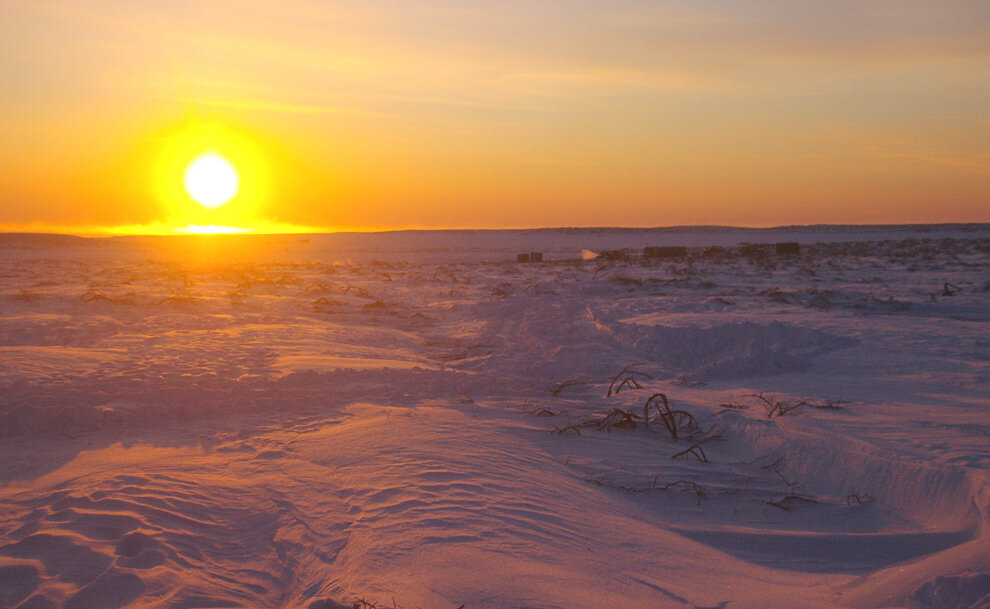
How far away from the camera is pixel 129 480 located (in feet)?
11.5

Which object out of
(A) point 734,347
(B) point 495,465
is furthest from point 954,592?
(A) point 734,347

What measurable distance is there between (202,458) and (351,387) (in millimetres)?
1984

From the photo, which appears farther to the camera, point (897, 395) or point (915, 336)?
point (915, 336)

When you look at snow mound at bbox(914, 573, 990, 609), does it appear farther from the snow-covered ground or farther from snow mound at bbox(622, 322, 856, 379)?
snow mound at bbox(622, 322, 856, 379)

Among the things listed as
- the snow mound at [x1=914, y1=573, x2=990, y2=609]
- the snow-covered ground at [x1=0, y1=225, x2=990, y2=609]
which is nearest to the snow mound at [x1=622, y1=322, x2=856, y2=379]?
the snow-covered ground at [x1=0, y1=225, x2=990, y2=609]

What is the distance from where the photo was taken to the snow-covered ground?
2568 mm

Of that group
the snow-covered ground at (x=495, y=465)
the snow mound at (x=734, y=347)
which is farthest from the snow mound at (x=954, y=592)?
the snow mound at (x=734, y=347)

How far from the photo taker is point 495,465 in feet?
12.9

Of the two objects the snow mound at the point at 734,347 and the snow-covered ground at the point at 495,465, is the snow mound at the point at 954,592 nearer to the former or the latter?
the snow-covered ground at the point at 495,465

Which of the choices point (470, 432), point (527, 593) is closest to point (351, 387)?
point (470, 432)

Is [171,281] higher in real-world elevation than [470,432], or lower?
higher

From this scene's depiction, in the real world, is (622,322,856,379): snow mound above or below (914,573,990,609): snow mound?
above

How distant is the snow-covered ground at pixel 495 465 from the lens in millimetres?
2568

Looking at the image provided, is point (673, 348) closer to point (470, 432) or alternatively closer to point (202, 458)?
A: point (470, 432)
